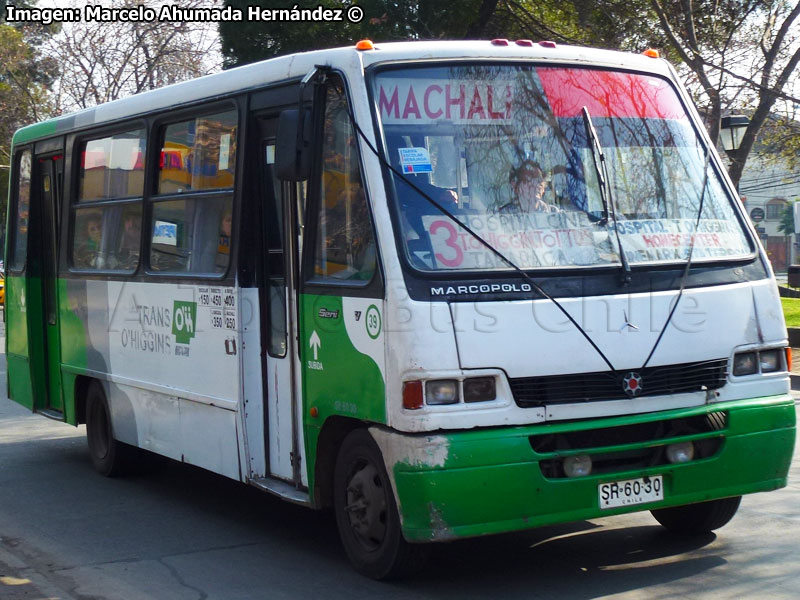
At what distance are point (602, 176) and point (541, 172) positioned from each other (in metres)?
0.34

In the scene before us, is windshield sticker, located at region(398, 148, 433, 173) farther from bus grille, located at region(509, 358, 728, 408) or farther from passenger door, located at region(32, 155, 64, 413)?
passenger door, located at region(32, 155, 64, 413)

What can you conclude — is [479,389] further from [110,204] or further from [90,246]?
[90,246]

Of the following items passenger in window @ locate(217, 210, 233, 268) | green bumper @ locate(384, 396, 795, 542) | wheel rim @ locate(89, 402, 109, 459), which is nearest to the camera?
green bumper @ locate(384, 396, 795, 542)

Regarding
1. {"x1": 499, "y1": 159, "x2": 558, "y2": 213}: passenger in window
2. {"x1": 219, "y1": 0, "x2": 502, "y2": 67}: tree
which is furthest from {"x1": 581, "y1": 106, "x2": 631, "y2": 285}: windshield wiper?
{"x1": 219, "y1": 0, "x2": 502, "y2": 67}: tree

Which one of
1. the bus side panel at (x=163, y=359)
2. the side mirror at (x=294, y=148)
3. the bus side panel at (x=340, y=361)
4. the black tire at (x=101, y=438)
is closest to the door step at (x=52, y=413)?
the bus side panel at (x=163, y=359)

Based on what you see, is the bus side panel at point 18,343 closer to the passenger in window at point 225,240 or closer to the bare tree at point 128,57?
the passenger in window at point 225,240

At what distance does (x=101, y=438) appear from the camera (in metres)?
9.30

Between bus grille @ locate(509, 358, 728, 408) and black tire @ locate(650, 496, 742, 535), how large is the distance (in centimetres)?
90

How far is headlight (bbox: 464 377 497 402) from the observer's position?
17.4 feet

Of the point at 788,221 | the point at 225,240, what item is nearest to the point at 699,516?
the point at 225,240

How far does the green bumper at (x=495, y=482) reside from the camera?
522 centimetres

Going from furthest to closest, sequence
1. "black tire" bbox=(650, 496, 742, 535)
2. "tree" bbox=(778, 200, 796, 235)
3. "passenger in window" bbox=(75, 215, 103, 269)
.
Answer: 1. "tree" bbox=(778, 200, 796, 235)
2. "passenger in window" bbox=(75, 215, 103, 269)
3. "black tire" bbox=(650, 496, 742, 535)

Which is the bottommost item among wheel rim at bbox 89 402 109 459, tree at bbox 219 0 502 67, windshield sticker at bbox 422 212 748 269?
wheel rim at bbox 89 402 109 459

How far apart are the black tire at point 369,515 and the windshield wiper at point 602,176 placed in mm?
1532
